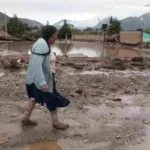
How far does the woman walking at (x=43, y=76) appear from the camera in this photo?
491 cm

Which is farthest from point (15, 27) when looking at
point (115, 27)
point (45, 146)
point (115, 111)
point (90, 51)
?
point (45, 146)

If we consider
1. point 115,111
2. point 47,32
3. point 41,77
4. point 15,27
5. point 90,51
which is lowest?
point 90,51

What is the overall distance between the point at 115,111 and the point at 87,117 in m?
0.78

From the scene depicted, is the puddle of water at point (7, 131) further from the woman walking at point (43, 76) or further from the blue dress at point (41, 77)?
the blue dress at point (41, 77)

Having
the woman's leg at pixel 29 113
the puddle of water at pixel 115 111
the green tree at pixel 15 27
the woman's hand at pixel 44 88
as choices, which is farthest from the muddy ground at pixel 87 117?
the green tree at pixel 15 27

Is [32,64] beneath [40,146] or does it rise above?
above

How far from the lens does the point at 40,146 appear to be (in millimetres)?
4707

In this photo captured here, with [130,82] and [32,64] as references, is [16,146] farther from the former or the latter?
[130,82]

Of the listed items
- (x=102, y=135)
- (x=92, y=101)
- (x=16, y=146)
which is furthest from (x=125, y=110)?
(x=16, y=146)

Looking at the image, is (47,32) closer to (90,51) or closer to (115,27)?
(90,51)

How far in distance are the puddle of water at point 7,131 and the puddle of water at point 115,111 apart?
160cm

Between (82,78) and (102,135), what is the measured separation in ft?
17.0

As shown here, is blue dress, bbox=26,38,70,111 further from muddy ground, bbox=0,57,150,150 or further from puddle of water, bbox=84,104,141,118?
puddle of water, bbox=84,104,141,118

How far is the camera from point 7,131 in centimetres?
523
